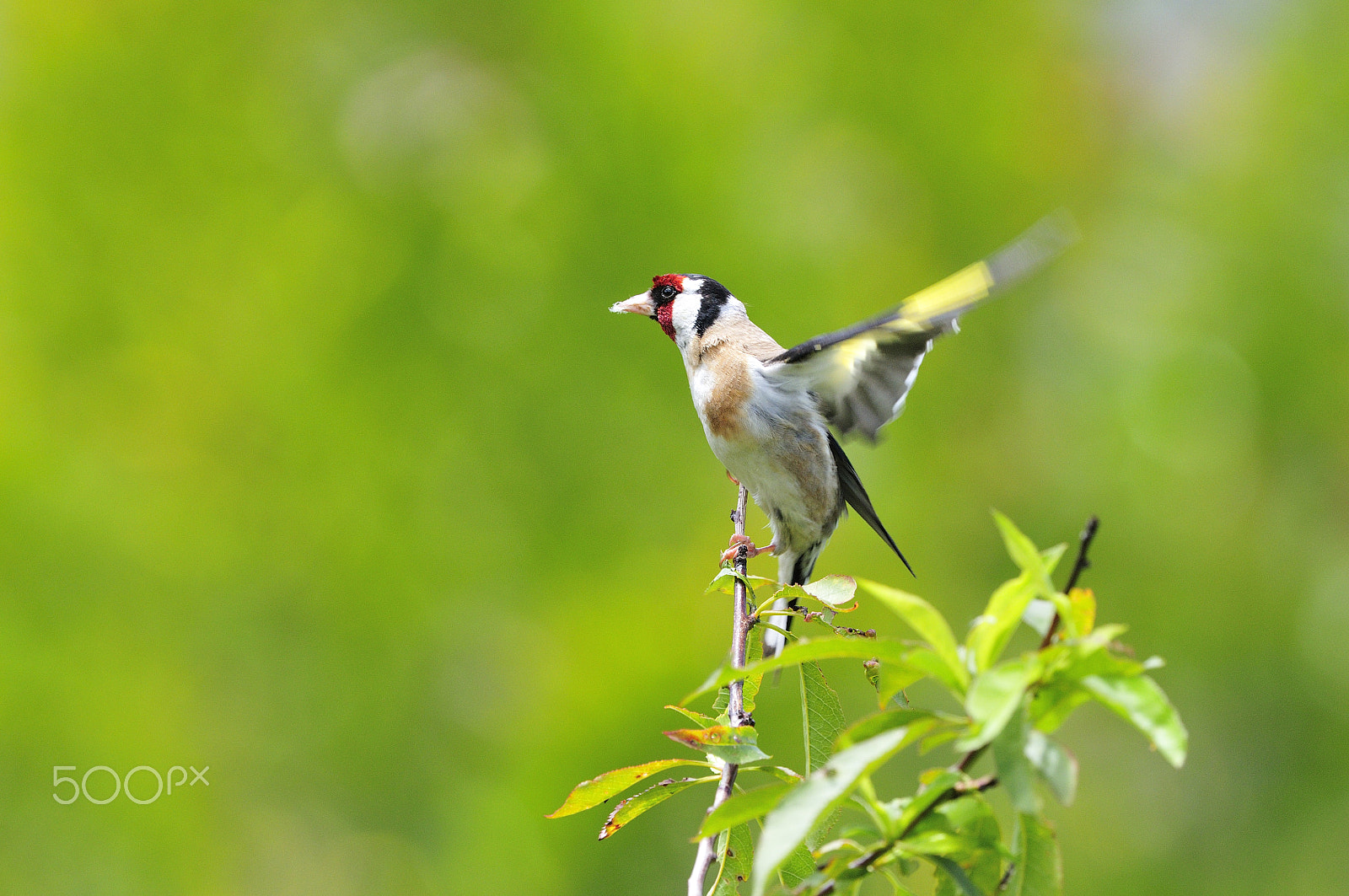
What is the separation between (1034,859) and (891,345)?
2.03m

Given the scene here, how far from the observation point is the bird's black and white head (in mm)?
4566

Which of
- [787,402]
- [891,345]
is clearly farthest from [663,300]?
[891,345]

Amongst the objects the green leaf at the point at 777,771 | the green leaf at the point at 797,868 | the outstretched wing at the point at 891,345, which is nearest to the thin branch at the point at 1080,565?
the green leaf at the point at 777,771

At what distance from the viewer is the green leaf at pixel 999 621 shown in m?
1.45

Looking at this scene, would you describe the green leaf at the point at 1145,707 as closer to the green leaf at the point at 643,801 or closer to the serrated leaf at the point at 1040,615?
the serrated leaf at the point at 1040,615

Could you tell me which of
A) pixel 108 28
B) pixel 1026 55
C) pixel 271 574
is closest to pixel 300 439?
pixel 271 574

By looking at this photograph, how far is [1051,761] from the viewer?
1387mm

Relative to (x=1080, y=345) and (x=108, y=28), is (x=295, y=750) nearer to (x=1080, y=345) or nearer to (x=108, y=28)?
(x=108, y=28)

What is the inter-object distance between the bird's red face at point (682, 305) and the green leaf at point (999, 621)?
3089mm

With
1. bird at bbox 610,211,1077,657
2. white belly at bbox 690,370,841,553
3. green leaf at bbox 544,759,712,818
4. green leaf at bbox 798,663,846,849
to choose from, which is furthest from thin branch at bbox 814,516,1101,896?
white belly at bbox 690,370,841,553

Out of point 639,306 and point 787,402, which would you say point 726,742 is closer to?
point 787,402

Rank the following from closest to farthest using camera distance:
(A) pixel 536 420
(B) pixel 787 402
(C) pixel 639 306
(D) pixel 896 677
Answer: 1. (D) pixel 896 677
2. (B) pixel 787 402
3. (C) pixel 639 306
4. (A) pixel 536 420

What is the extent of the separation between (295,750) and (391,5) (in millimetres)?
8097

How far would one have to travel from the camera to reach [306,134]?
1196 cm
